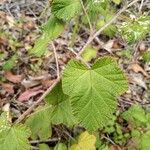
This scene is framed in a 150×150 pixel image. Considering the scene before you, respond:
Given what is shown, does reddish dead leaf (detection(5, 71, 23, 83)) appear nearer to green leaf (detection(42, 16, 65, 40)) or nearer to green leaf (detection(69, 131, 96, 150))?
green leaf (detection(69, 131, 96, 150))

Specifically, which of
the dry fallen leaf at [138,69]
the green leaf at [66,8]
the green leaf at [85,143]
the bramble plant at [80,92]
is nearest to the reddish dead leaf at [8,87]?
the bramble plant at [80,92]

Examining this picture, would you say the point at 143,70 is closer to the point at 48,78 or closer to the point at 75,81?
the point at 48,78

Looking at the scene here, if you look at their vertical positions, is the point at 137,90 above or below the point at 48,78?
below

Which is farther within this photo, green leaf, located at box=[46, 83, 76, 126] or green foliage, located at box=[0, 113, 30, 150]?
green leaf, located at box=[46, 83, 76, 126]

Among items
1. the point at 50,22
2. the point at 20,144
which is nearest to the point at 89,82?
the point at 20,144

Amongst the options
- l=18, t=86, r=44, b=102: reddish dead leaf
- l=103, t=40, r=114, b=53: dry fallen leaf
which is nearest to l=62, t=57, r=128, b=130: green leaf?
l=18, t=86, r=44, b=102: reddish dead leaf

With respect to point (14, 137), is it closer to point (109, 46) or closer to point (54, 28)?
point (54, 28)
